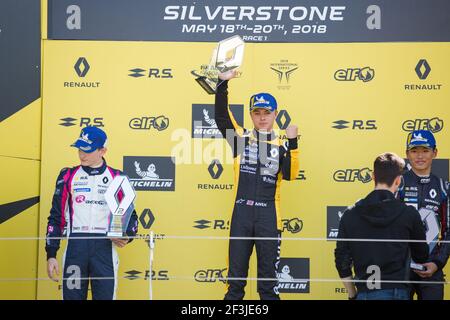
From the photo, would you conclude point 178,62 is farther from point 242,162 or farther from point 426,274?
point 426,274

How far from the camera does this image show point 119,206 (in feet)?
20.3

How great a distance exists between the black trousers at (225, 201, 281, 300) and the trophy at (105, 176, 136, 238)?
77cm

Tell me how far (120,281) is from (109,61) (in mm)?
1815

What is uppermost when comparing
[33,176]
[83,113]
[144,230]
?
[83,113]

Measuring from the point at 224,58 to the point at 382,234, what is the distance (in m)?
2.09

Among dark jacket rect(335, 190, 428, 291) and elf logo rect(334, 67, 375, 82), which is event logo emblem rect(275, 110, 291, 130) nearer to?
elf logo rect(334, 67, 375, 82)

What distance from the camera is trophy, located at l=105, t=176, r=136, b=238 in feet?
20.2

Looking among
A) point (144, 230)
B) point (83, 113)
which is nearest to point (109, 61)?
point (83, 113)

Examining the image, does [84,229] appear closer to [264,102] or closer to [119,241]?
[119,241]

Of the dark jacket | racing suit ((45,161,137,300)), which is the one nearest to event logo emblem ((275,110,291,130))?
racing suit ((45,161,137,300))

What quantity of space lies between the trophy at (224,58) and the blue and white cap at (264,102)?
32 cm

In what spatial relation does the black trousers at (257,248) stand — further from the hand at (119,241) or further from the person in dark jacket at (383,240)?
the person in dark jacket at (383,240)

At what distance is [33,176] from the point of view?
23.2ft

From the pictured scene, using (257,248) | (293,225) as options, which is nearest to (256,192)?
(257,248)
